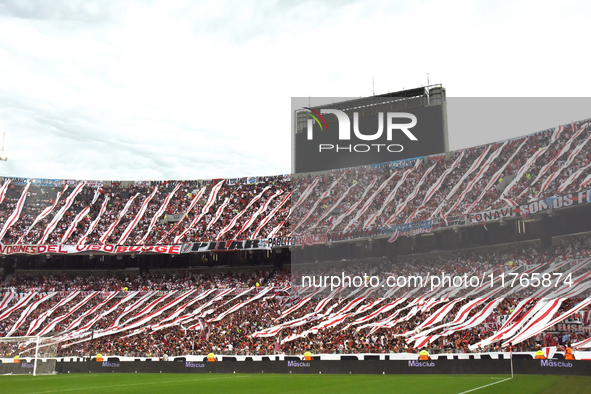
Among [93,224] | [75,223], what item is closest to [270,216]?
[93,224]

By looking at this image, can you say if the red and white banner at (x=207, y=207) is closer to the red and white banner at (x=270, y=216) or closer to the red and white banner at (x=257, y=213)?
the red and white banner at (x=257, y=213)

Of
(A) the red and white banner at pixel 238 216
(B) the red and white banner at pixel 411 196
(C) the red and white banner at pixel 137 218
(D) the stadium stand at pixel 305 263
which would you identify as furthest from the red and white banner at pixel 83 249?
(B) the red and white banner at pixel 411 196

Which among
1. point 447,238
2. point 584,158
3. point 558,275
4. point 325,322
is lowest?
point 325,322

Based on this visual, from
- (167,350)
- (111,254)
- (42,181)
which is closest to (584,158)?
(167,350)

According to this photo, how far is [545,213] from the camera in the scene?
3494 centimetres

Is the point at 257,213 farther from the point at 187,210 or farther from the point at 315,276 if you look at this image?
the point at 315,276

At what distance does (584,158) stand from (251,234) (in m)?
27.5

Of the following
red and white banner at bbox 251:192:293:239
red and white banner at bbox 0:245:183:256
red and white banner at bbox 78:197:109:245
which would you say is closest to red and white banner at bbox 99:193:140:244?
red and white banner at bbox 78:197:109:245

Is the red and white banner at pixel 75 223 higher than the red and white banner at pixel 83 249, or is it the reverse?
the red and white banner at pixel 75 223

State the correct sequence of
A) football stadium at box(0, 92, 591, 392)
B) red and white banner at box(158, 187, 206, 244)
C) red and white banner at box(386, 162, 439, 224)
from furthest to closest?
red and white banner at box(158, 187, 206, 244), red and white banner at box(386, 162, 439, 224), football stadium at box(0, 92, 591, 392)

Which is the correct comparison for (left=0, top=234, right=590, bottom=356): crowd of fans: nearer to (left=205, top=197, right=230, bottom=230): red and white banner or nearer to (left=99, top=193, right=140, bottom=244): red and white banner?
(left=99, top=193, right=140, bottom=244): red and white banner

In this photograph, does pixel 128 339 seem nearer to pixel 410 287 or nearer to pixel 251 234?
pixel 251 234

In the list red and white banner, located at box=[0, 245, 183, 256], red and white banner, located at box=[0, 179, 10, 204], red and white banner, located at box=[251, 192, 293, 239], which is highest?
red and white banner, located at box=[0, 179, 10, 204]

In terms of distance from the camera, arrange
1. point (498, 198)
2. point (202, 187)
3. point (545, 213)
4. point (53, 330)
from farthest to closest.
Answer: point (202, 187) → point (53, 330) → point (498, 198) → point (545, 213)
